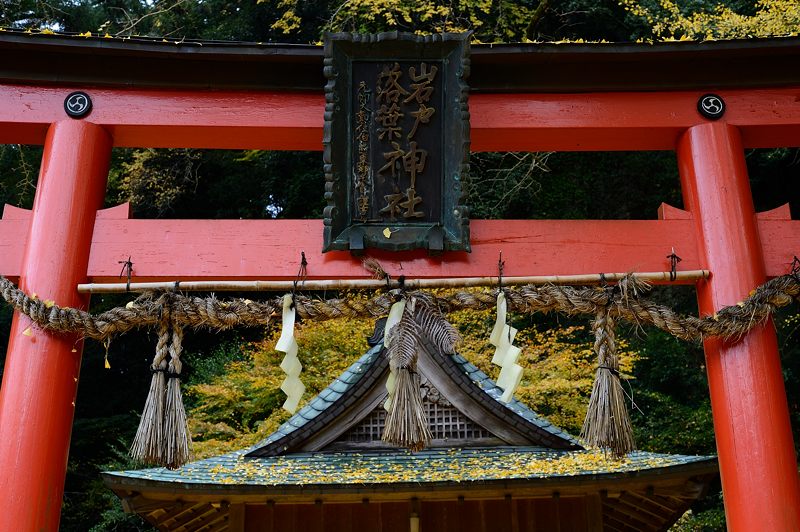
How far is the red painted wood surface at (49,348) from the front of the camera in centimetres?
371

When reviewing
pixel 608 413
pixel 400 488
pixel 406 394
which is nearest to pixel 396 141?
pixel 406 394

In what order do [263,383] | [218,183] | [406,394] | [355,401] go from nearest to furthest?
[406,394]
[355,401]
[263,383]
[218,183]

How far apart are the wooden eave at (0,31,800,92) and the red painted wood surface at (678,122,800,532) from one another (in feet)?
1.14

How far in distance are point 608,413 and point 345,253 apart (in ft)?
4.85

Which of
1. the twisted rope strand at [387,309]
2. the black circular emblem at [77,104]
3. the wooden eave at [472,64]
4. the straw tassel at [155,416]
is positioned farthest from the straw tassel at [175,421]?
the wooden eave at [472,64]

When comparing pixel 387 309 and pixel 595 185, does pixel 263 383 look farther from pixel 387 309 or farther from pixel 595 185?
pixel 595 185

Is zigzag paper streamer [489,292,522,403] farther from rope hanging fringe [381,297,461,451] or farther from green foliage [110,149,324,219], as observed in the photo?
green foliage [110,149,324,219]

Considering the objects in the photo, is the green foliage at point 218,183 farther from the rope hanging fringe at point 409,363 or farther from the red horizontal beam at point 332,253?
the rope hanging fringe at point 409,363

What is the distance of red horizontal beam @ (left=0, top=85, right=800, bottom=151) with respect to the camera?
168 inches

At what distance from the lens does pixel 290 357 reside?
3768 mm

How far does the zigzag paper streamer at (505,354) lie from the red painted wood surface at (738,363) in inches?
41.9

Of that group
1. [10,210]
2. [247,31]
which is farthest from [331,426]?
[247,31]

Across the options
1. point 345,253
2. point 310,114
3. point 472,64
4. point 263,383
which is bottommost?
point 345,253

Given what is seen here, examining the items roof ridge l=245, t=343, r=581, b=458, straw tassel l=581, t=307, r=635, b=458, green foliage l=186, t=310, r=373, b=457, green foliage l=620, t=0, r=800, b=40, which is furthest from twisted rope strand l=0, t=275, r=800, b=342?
green foliage l=186, t=310, r=373, b=457
